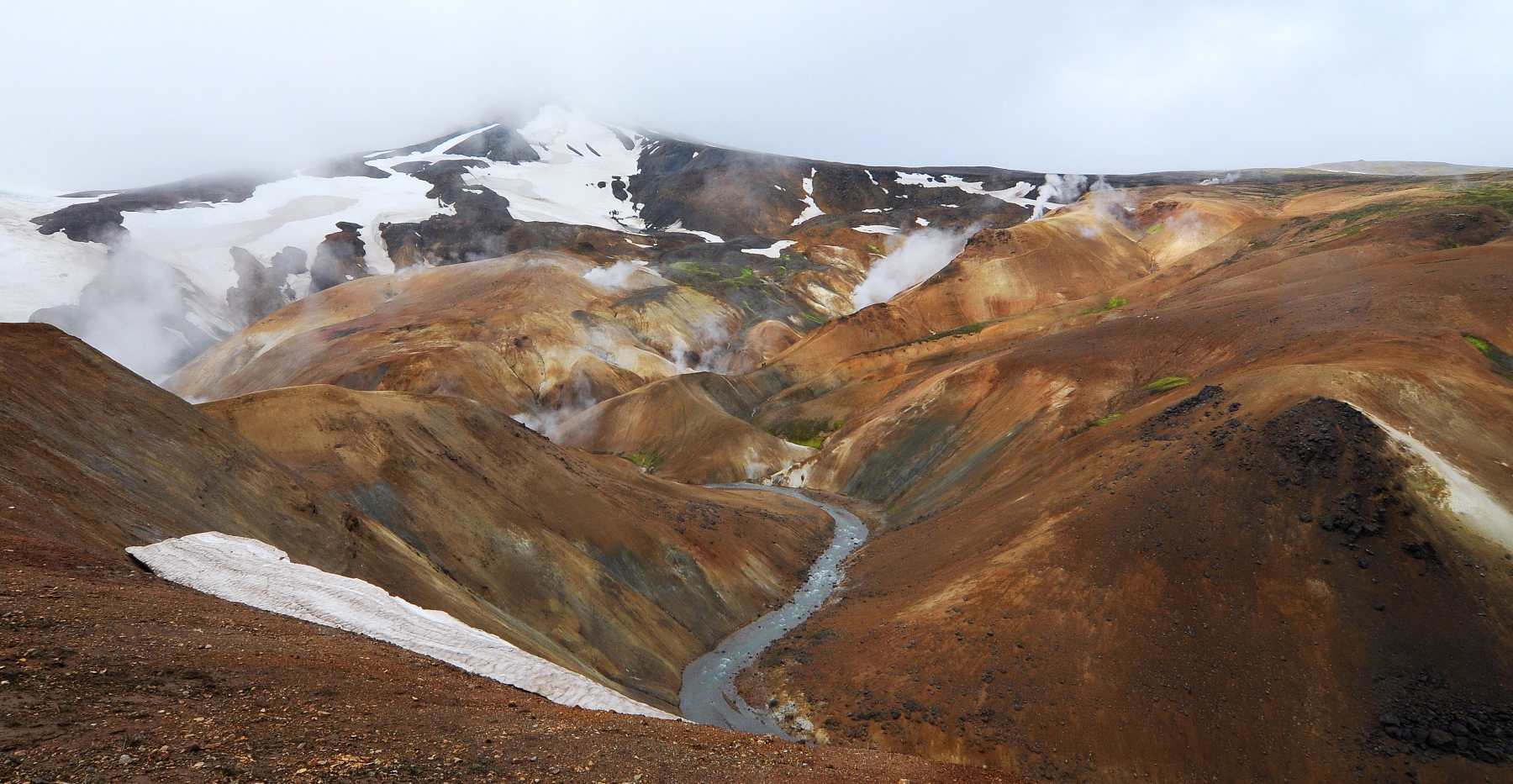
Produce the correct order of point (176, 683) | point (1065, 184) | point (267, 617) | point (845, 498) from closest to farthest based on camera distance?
point (176, 683) < point (267, 617) < point (845, 498) < point (1065, 184)

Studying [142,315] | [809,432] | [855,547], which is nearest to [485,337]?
[809,432]

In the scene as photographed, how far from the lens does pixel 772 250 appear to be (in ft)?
512

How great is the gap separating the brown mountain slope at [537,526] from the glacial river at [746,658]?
2.77 ft

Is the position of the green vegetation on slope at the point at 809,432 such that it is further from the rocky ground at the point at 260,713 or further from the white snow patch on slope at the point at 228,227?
the white snow patch on slope at the point at 228,227

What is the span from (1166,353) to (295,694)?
184 feet

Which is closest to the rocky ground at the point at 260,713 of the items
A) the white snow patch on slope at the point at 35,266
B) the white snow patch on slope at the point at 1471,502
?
the white snow patch on slope at the point at 1471,502

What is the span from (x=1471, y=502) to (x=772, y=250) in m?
135

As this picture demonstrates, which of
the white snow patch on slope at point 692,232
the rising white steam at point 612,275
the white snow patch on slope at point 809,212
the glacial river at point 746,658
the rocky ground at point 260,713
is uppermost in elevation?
the white snow patch on slope at point 809,212

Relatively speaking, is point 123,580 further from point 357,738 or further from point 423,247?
point 423,247

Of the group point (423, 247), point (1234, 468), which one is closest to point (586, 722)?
point (1234, 468)

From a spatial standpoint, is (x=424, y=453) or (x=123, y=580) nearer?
(x=123, y=580)

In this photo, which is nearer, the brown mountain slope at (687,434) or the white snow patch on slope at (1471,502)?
the white snow patch on slope at (1471,502)

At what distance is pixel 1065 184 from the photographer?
178 m

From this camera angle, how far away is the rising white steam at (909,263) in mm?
145250
